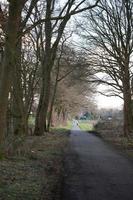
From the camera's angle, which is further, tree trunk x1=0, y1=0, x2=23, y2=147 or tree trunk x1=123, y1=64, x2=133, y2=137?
tree trunk x1=123, y1=64, x2=133, y2=137

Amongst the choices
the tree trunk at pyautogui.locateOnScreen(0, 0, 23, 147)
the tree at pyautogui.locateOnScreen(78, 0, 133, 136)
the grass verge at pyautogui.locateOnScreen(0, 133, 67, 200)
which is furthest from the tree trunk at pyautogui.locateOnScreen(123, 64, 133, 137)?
the tree trunk at pyautogui.locateOnScreen(0, 0, 23, 147)

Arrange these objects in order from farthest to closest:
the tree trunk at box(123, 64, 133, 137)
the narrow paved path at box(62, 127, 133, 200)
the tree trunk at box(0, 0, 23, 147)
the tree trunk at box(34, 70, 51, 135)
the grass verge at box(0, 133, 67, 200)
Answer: the tree trunk at box(123, 64, 133, 137) < the tree trunk at box(34, 70, 51, 135) < the tree trunk at box(0, 0, 23, 147) < the narrow paved path at box(62, 127, 133, 200) < the grass verge at box(0, 133, 67, 200)

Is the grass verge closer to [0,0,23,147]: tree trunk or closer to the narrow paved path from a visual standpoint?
the narrow paved path

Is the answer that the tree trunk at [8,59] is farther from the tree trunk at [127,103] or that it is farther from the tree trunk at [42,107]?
the tree trunk at [127,103]

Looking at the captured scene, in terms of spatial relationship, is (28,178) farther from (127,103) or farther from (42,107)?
(127,103)

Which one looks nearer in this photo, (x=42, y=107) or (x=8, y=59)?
(x=8, y=59)

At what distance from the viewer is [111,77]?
41.1 meters

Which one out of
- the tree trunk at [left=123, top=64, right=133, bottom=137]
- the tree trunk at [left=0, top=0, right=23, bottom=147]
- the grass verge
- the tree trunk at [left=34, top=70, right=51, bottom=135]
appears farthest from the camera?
the tree trunk at [left=123, top=64, right=133, bottom=137]

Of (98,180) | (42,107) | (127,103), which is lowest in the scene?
(98,180)

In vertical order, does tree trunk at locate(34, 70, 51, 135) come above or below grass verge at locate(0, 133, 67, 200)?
above

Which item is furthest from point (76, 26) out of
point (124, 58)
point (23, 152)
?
point (23, 152)

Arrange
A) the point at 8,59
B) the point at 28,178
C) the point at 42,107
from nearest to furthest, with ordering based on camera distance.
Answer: the point at 28,178 → the point at 8,59 → the point at 42,107

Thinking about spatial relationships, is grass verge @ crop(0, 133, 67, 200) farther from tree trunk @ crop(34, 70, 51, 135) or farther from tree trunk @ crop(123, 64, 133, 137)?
tree trunk @ crop(123, 64, 133, 137)

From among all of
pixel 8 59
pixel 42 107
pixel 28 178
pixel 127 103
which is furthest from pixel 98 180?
pixel 127 103
